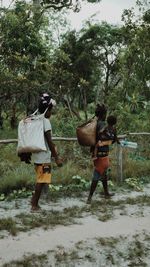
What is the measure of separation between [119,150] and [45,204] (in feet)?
7.86

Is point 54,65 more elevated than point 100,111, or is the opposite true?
point 54,65

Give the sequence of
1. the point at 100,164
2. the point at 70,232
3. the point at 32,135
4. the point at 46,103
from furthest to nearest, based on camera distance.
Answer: the point at 100,164 < the point at 46,103 < the point at 32,135 < the point at 70,232

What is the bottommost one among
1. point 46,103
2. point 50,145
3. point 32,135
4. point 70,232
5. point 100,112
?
point 70,232

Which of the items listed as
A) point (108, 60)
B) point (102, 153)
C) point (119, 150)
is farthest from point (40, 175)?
point (108, 60)

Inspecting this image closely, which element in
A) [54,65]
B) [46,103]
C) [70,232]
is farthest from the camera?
[54,65]

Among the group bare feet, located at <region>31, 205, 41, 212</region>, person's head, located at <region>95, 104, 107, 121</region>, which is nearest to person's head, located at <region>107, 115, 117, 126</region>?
person's head, located at <region>95, 104, 107, 121</region>

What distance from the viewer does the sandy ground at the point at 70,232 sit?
16.6ft

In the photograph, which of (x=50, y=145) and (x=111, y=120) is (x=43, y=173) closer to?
(x=50, y=145)

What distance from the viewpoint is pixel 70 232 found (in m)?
5.80

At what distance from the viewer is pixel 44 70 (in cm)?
1753

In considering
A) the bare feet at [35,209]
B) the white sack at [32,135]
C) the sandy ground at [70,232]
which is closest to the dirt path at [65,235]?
the sandy ground at [70,232]

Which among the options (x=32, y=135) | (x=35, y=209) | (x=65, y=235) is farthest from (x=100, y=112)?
(x=65, y=235)

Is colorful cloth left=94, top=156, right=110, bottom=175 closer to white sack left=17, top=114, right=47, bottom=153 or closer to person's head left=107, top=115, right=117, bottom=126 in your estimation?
person's head left=107, top=115, right=117, bottom=126

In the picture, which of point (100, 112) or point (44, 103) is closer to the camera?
point (44, 103)
